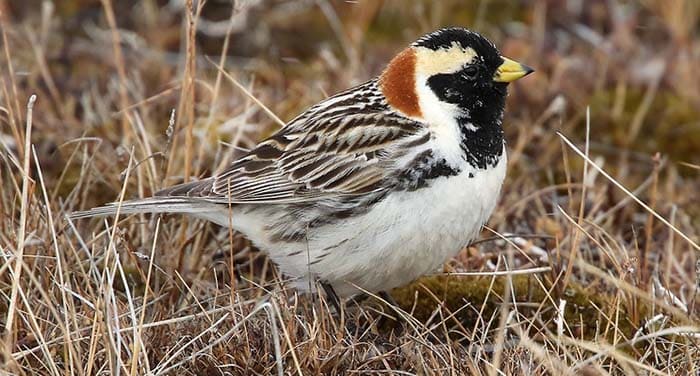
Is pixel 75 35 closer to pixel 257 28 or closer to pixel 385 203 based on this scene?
pixel 257 28

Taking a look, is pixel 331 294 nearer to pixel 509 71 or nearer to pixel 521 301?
pixel 521 301

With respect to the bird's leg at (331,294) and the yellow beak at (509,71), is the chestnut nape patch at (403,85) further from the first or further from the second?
the bird's leg at (331,294)

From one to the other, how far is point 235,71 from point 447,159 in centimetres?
308

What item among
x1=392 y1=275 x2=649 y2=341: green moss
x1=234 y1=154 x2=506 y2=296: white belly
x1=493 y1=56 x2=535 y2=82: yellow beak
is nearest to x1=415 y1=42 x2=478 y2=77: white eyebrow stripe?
x1=493 y1=56 x2=535 y2=82: yellow beak

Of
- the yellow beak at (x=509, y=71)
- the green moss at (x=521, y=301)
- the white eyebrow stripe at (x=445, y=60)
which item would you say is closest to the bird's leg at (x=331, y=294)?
the green moss at (x=521, y=301)

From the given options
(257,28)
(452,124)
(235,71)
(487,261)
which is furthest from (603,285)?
(257,28)

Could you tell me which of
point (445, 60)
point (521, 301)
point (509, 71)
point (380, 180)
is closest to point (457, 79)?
point (445, 60)

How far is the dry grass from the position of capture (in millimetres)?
3668

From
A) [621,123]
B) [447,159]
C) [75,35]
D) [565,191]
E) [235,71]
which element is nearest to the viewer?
[447,159]

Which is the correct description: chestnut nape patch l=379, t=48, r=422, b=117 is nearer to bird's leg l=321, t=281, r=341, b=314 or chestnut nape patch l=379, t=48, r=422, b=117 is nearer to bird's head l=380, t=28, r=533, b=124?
bird's head l=380, t=28, r=533, b=124

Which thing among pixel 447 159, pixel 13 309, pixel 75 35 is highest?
pixel 447 159

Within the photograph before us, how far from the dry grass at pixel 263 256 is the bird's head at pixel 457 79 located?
34 cm

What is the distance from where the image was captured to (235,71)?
681cm

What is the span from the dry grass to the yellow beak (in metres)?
0.32
